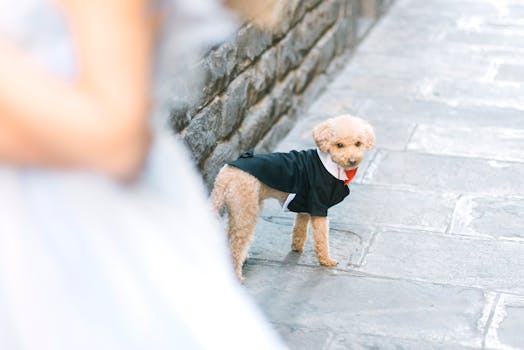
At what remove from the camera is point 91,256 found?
124 centimetres

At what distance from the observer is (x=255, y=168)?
4043 mm

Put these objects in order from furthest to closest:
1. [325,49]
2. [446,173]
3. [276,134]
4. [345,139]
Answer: [325,49], [276,134], [446,173], [345,139]

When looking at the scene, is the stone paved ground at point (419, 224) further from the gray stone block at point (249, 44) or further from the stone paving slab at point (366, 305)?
the gray stone block at point (249, 44)

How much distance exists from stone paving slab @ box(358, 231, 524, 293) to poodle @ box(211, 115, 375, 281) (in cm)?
40

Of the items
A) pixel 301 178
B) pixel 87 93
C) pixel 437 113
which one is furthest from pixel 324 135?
pixel 87 93

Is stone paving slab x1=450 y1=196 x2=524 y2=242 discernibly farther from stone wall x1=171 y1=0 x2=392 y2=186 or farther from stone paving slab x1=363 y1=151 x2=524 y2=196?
stone wall x1=171 y1=0 x2=392 y2=186

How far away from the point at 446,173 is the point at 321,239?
57.4 inches

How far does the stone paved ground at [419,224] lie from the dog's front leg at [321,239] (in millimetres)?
47

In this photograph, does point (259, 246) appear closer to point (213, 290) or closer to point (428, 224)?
point (428, 224)

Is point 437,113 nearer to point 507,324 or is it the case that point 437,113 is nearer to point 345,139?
point 345,139

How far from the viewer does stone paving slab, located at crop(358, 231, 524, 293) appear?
4.34 meters

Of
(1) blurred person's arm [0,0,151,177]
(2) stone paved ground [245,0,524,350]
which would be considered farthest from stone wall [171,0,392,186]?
(1) blurred person's arm [0,0,151,177]

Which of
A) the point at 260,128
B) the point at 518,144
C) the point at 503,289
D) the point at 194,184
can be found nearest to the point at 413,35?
the point at 518,144

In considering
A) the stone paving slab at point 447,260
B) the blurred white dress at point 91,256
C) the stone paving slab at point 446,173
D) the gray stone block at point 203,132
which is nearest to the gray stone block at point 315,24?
the stone paving slab at point 446,173
